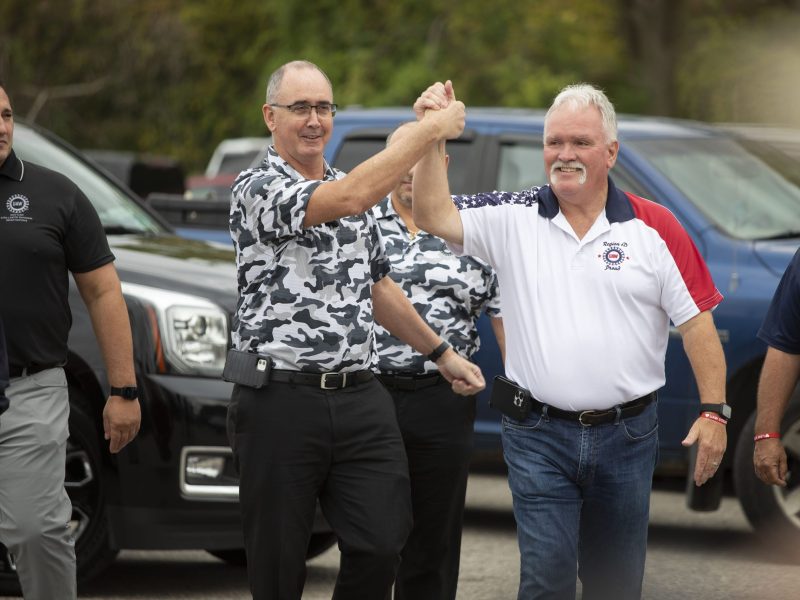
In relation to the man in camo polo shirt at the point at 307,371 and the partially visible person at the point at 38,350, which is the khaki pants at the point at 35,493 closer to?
the partially visible person at the point at 38,350

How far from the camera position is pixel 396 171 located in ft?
15.0

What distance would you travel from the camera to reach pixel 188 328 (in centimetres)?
637

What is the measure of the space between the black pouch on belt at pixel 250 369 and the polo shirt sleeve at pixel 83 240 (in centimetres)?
73

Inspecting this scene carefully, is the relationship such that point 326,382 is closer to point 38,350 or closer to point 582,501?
point 582,501

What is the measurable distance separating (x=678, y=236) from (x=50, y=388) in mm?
1986

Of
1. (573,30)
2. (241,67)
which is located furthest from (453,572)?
(241,67)

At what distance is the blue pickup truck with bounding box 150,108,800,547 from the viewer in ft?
24.7

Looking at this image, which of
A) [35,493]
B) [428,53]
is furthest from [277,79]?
[428,53]

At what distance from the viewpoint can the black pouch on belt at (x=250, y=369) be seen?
4723mm

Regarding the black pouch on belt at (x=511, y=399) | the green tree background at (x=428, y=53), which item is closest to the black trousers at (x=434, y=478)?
the black pouch on belt at (x=511, y=399)

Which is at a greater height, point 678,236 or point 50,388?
point 678,236

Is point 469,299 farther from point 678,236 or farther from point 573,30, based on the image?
point 573,30

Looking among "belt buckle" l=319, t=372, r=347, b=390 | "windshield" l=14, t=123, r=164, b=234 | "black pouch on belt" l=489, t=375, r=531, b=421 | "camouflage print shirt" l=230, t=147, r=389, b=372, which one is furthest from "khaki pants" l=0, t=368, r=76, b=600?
"windshield" l=14, t=123, r=164, b=234

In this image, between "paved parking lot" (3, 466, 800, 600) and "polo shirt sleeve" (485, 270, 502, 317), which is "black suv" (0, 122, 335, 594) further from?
"polo shirt sleeve" (485, 270, 502, 317)
